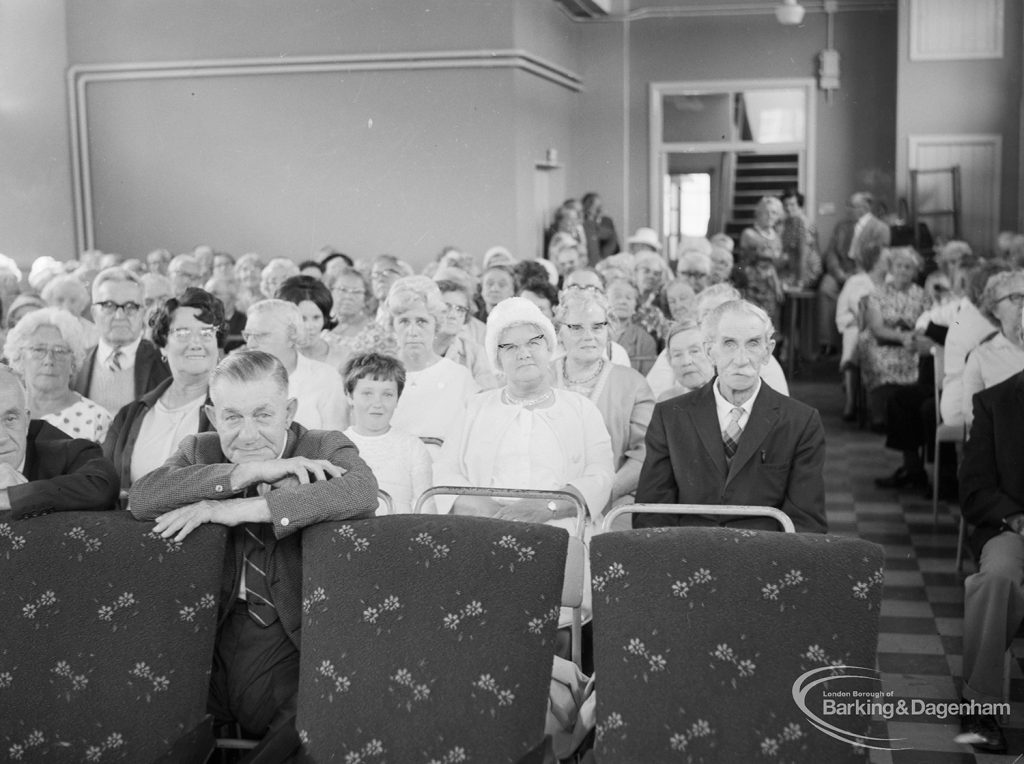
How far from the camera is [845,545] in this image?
93.4 inches

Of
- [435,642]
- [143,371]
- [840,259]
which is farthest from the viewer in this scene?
[840,259]

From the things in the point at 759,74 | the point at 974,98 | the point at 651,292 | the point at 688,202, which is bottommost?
the point at 651,292

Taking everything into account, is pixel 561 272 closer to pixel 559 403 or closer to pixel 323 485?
pixel 559 403

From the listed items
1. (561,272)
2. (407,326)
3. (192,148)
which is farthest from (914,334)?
(192,148)

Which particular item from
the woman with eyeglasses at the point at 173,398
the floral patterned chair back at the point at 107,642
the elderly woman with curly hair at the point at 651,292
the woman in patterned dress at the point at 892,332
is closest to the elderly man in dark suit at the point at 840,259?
the woman in patterned dress at the point at 892,332

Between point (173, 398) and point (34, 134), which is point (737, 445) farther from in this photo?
point (34, 134)

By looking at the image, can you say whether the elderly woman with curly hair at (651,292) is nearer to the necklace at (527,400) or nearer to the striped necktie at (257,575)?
the necklace at (527,400)

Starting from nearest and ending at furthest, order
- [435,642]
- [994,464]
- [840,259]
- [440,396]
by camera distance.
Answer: [435,642] → [994,464] → [440,396] → [840,259]

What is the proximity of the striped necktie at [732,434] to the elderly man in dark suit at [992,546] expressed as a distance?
0.83m

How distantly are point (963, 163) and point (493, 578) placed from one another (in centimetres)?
1285

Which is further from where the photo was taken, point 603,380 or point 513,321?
point 603,380

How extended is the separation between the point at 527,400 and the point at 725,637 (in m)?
1.79

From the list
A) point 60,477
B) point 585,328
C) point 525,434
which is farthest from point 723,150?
point 60,477

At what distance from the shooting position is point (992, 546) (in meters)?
3.79
